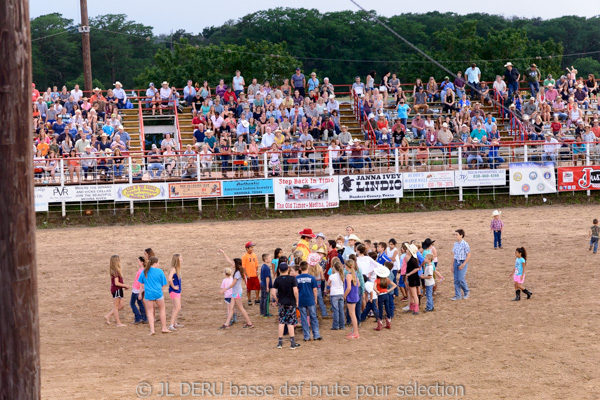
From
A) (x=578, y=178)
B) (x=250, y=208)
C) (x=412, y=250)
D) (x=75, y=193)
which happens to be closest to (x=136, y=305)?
(x=412, y=250)

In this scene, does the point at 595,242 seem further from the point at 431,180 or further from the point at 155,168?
the point at 155,168

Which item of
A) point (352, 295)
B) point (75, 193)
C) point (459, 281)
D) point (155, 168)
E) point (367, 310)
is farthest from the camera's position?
point (155, 168)

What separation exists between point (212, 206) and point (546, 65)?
4538 cm

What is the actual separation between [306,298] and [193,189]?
1190 centimetres

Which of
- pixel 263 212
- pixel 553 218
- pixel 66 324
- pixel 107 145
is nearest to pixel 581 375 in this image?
pixel 66 324

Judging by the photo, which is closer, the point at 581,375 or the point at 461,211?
the point at 581,375

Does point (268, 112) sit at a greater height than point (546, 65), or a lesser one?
lesser

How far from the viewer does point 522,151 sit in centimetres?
2650

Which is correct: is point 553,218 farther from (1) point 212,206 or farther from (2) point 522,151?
(1) point 212,206

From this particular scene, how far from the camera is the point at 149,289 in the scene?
14.0m

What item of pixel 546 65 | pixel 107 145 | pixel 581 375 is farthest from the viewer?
pixel 546 65

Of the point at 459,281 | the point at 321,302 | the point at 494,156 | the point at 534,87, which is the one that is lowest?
the point at 321,302

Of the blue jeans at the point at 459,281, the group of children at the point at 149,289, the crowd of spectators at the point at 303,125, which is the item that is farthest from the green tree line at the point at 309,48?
the group of children at the point at 149,289
